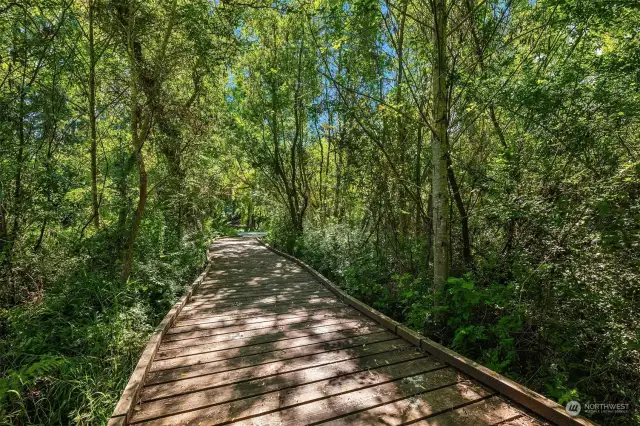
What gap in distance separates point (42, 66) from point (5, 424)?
5.42 m

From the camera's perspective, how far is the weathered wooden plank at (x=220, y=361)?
110 inches

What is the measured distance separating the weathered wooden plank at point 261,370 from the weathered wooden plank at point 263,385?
7cm

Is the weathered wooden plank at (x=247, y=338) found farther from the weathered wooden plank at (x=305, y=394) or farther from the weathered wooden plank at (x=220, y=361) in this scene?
the weathered wooden plank at (x=305, y=394)

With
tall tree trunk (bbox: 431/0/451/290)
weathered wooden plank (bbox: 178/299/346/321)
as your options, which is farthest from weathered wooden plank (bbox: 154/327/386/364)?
tall tree trunk (bbox: 431/0/451/290)

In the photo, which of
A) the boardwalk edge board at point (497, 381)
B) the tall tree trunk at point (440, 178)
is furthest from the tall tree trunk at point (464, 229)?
the boardwalk edge board at point (497, 381)

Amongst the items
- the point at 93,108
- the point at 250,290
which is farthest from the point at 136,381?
the point at 93,108

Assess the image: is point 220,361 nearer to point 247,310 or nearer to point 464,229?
point 247,310

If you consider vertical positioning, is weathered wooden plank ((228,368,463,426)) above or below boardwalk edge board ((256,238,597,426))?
below

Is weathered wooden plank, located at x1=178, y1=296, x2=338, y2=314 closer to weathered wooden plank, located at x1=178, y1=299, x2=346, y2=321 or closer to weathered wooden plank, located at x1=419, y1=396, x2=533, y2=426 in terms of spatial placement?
weathered wooden plank, located at x1=178, y1=299, x2=346, y2=321

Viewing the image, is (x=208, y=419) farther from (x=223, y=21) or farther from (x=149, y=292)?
(x=223, y=21)

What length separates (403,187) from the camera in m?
5.50

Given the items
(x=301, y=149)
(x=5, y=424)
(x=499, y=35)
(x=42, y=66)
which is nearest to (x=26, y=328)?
(x=5, y=424)

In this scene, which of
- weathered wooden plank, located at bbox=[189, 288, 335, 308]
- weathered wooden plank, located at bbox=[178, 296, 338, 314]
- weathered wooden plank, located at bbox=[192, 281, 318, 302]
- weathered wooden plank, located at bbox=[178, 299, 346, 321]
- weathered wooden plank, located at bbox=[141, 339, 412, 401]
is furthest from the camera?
weathered wooden plank, located at bbox=[192, 281, 318, 302]

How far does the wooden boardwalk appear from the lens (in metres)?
2.21
